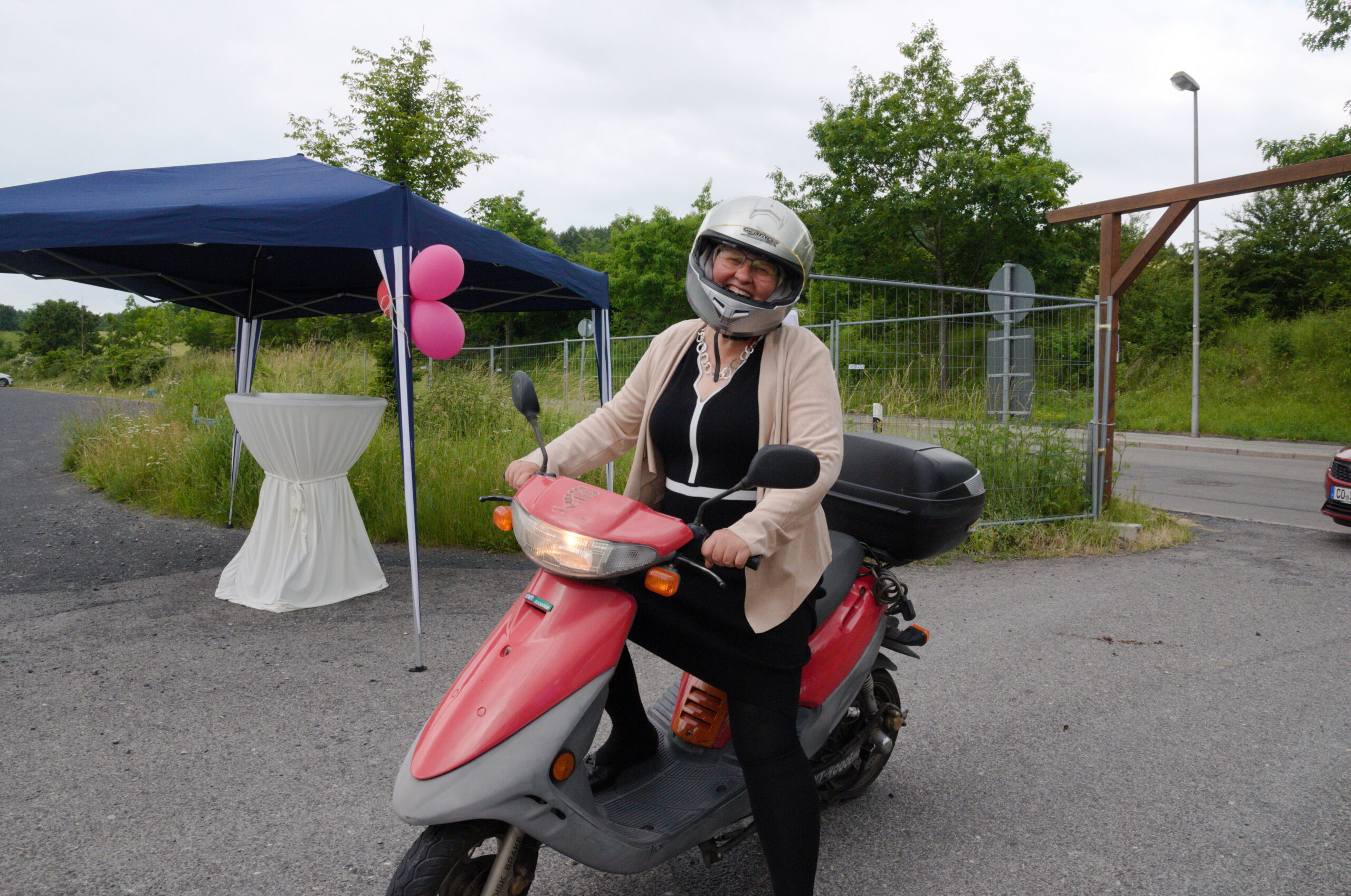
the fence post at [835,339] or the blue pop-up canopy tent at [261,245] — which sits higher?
the blue pop-up canopy tent at [261,245]

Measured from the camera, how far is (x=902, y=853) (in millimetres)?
2568

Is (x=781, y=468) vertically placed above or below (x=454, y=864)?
above

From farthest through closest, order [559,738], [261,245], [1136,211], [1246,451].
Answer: [1246,451] < [1136,211] < [261,245] < [559,738]

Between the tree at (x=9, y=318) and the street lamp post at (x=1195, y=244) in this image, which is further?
the tree at (x=9, y=318)

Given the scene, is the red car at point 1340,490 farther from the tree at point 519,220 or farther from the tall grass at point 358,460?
the tree at point 519,220

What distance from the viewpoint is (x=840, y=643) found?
2.47 meters

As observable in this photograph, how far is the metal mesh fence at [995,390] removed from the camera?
7.21 meters

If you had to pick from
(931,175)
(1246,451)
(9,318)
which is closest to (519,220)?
(931,175)

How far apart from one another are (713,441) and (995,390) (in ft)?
19.5

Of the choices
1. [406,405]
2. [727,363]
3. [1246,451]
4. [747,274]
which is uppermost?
[747,274]

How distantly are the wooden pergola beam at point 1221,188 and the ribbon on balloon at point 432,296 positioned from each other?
618 cm

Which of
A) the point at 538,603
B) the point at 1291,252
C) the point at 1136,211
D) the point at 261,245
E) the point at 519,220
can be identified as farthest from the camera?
the point at 519,220

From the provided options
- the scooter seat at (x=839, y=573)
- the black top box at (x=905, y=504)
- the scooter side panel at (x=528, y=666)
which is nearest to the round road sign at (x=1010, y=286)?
the black top box at (x=905, y=504)

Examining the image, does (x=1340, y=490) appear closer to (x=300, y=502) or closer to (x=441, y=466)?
(x=441, y=466)
